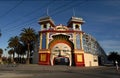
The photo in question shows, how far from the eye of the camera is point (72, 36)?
66.2 meters

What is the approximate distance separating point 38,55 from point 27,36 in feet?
36.4

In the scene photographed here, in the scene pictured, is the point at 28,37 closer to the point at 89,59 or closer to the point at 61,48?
the point at 61,48

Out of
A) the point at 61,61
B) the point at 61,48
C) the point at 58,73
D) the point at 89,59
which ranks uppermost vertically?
the point at 61,48

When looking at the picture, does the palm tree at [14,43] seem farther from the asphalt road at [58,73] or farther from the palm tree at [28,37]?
the asphalt road at [58,73]

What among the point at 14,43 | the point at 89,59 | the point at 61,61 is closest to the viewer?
the point at 89,59

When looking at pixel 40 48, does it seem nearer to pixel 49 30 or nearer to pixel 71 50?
pixel 49 30

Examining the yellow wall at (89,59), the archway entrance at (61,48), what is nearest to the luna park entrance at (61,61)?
the archway entrance at (61,48)

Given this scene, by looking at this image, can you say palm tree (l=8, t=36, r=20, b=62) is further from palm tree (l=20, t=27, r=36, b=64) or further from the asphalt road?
the asphalt road

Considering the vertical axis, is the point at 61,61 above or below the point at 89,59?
below

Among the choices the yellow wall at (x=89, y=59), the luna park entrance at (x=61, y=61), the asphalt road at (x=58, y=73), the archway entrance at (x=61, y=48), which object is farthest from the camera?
the luna park entrance at (x=61, y=61)

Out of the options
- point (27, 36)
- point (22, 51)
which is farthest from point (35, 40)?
point (22, 51)

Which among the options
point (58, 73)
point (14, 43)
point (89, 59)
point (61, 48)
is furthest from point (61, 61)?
point (58, 73)

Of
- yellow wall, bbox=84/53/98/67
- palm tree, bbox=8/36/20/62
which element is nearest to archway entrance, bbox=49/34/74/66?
yellow wall, bbox=84/53/98/67

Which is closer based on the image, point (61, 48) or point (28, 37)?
point (61, 48)
